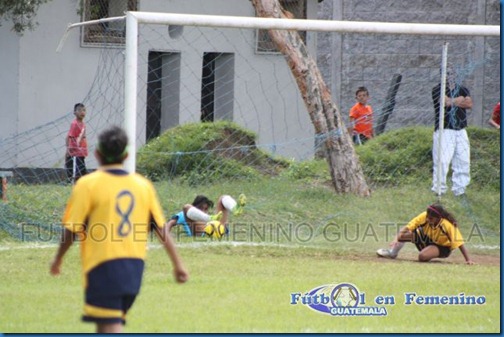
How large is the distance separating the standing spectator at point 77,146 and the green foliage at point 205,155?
2.88 feet

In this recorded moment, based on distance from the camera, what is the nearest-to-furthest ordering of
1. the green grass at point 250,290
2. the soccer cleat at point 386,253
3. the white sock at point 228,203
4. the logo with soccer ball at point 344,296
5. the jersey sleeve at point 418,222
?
the green grass at point 250,290, the logo with soccer ball at point 344,296, the jersey sleeve at point 418,222, the soccer cleat at point 386,253, the white sock at point 228,203

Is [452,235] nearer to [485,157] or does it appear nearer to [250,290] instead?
[250,290]

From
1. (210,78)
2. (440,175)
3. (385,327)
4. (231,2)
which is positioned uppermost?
(231,2)

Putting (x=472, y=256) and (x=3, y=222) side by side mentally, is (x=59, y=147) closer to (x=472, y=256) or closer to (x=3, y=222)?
(x=3, y=222)

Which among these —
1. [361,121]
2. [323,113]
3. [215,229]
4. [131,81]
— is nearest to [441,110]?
[323,113]

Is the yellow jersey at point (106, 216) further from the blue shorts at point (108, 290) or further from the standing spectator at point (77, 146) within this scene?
the standing spectator at point (77, 146)

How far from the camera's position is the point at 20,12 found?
20.2m

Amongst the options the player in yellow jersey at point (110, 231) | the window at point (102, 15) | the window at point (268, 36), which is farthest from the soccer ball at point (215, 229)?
the window at point (102, 15)

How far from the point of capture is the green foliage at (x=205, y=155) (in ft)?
52.5

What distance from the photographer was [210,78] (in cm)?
1670

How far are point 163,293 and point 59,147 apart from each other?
8.47 metres

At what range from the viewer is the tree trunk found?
15.8 m

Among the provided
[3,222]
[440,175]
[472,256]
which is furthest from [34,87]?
[472,256]

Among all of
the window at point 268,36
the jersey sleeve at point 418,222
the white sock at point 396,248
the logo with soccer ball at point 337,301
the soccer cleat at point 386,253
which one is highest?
the window at point 268,36
